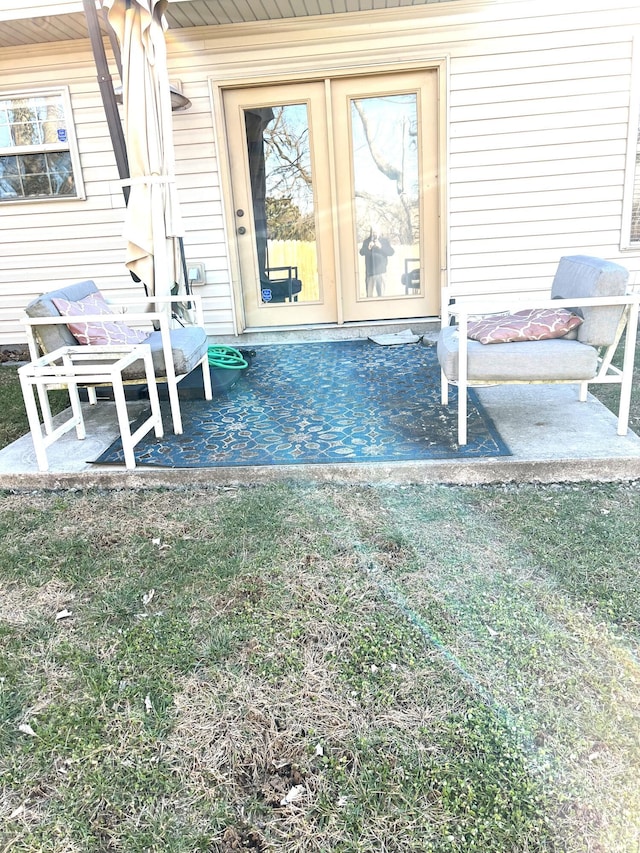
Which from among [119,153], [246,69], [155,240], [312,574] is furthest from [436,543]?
[246,69]

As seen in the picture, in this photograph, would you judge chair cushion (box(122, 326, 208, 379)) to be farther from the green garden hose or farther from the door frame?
the door frame

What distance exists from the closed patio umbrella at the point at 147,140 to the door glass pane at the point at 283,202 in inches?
73.6

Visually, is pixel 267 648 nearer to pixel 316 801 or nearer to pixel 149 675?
pixel 149 675

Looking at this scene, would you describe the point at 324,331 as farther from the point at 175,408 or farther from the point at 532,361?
the point at 532,361

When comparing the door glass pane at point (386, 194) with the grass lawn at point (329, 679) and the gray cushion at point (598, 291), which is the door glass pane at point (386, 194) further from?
the grass lawn at point (329, 679)

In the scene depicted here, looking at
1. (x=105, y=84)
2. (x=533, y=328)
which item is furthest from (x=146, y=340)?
(x=533, y=328)

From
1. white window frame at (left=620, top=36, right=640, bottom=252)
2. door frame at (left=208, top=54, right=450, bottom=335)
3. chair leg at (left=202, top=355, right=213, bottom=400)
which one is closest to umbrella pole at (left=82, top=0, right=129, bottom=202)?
chair leg at (left=202, top=355, right=213, bottom=400)

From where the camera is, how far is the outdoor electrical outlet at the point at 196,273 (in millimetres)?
5715

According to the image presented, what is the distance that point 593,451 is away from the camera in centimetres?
294

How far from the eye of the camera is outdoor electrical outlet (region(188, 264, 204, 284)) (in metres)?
5.71

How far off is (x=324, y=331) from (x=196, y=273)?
1.27 metres

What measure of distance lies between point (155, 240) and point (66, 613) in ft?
7.88

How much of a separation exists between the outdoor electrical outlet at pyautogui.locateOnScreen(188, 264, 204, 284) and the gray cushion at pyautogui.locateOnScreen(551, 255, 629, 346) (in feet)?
11.3

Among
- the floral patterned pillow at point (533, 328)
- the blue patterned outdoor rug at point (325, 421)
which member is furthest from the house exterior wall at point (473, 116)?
the floral patterned pillow at point (533, 328)
